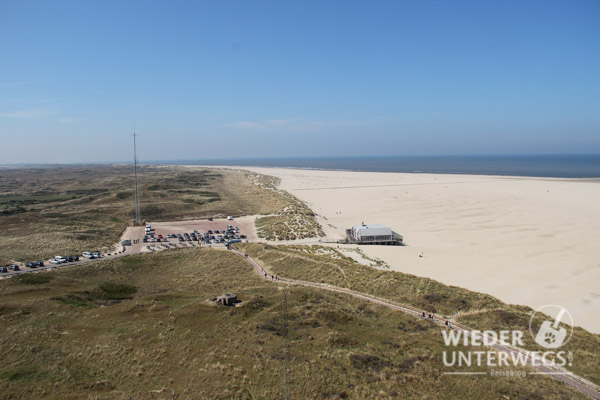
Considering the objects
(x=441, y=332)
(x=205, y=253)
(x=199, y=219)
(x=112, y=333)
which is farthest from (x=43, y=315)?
(x=199, y=219)

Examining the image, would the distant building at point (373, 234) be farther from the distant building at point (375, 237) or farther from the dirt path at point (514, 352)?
the dirt path at point (514, 352)

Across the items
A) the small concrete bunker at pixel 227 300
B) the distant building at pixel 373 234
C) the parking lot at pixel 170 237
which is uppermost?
the distant building at pixel 373 234

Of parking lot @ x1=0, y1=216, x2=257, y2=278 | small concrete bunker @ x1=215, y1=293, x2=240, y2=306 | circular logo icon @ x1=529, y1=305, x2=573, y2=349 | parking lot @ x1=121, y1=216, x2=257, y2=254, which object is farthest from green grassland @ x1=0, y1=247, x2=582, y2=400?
parking lot @ x1=121, y1=216, x2=257, y2=254

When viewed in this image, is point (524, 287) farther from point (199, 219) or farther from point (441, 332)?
point (199, 219)

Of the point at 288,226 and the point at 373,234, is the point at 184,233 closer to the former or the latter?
the point at 288,226

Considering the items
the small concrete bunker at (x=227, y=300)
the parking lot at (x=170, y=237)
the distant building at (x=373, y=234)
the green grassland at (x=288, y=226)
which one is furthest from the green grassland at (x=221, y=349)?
the green grassland at (x=288, y=226)

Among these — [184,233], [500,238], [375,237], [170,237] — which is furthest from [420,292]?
[184,233]
